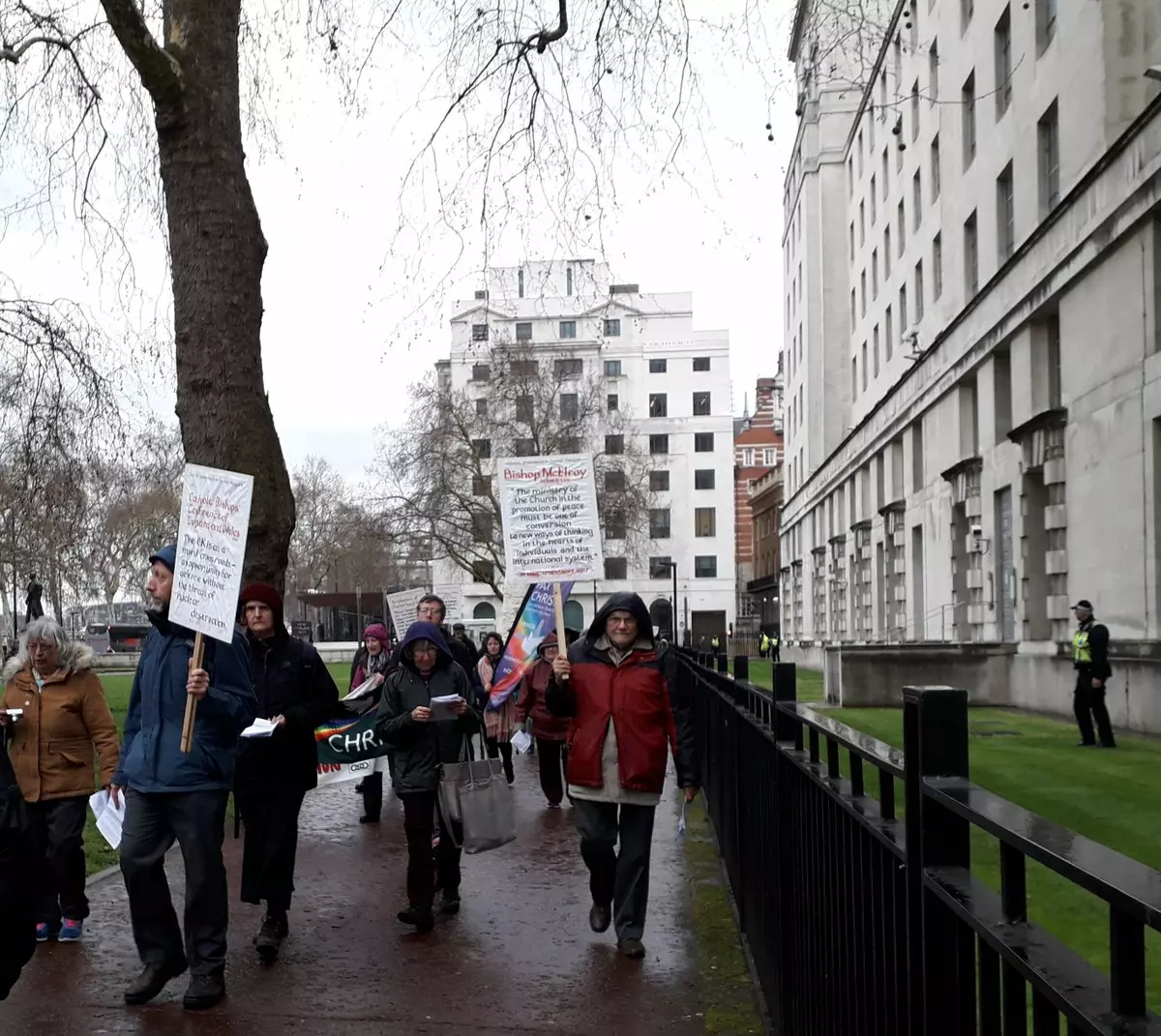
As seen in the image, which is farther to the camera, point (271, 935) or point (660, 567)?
point (660, 567)

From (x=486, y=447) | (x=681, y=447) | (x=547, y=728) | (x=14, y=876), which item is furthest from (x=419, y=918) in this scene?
(x=681, y=447)

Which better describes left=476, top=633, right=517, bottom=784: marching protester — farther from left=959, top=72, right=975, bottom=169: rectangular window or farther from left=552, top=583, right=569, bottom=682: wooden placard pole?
left=959, top=72, right=975, bottom=169: rectangular window

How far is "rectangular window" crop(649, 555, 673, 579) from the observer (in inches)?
3551

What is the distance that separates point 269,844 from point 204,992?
1277 millimetres

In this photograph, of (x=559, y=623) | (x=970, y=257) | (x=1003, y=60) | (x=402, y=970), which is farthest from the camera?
(x=970, y=257)

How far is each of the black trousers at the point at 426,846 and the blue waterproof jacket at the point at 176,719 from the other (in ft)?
4.91

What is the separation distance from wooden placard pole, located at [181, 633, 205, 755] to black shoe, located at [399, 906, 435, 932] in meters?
1.99

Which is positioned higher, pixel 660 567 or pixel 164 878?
pixel 660 567

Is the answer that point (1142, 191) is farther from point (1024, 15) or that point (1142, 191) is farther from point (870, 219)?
point (870, 219)

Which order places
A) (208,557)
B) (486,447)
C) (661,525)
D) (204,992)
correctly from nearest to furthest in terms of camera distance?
(204,992) → (208,557) → (486,447) → (661,525)

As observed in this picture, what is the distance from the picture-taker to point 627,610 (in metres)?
7.12

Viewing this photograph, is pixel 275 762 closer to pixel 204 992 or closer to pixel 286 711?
pixel 286 711

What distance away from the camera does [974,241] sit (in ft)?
102

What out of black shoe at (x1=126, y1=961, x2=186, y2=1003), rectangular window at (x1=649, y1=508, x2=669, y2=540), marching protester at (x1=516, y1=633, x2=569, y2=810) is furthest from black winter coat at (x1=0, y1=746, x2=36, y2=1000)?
rectangular window at (x1=649, y1=508, x2=669, y2=540)
